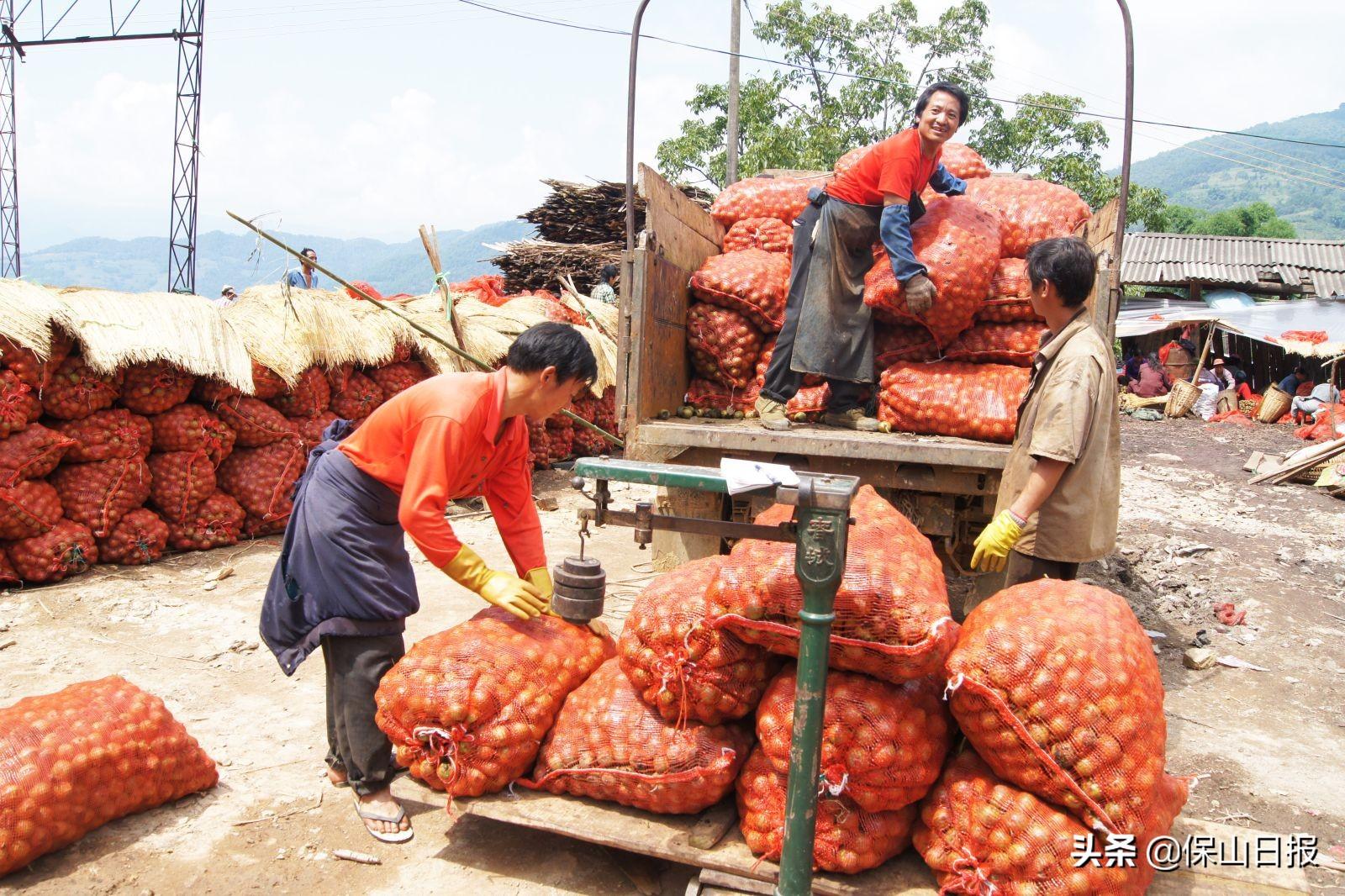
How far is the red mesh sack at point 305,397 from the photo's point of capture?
682 cm

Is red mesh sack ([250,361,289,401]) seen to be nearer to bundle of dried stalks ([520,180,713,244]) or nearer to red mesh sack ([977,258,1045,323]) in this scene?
red mesh sack ([977,258,1045,323])

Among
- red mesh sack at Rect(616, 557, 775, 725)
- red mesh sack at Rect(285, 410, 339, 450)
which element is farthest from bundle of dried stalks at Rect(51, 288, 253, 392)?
red mesh sack at Rect(616, 557, 775, 725)

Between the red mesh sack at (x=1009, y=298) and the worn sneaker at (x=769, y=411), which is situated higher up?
the red mesh sack at (x=1009, y=298)

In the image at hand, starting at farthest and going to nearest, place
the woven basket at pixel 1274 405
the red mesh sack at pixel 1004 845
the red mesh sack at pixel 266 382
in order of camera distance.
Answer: the woven basket at pixel 1274 405 → the red mesh sack at pixel 266 382 → the red mesh sack at pixel 1004 845

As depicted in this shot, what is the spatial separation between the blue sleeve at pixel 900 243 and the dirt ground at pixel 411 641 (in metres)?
2.36

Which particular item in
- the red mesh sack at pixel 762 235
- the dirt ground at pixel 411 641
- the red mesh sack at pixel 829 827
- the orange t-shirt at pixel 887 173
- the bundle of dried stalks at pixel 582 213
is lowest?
the dirt ground at pixel 411 641

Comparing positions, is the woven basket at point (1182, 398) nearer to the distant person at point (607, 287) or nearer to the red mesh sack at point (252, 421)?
the distant person at point (607, 287)

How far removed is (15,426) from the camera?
513 cm

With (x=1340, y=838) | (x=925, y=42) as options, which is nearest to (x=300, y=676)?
(x=1340, y=838)

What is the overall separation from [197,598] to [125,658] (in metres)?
0.98

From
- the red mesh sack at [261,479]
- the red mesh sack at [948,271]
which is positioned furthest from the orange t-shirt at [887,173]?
the red mesh sack at [261,479]

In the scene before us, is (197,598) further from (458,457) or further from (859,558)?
(859,558)

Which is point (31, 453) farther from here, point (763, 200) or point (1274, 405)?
point (1274, 405)

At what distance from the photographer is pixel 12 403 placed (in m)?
5.07
